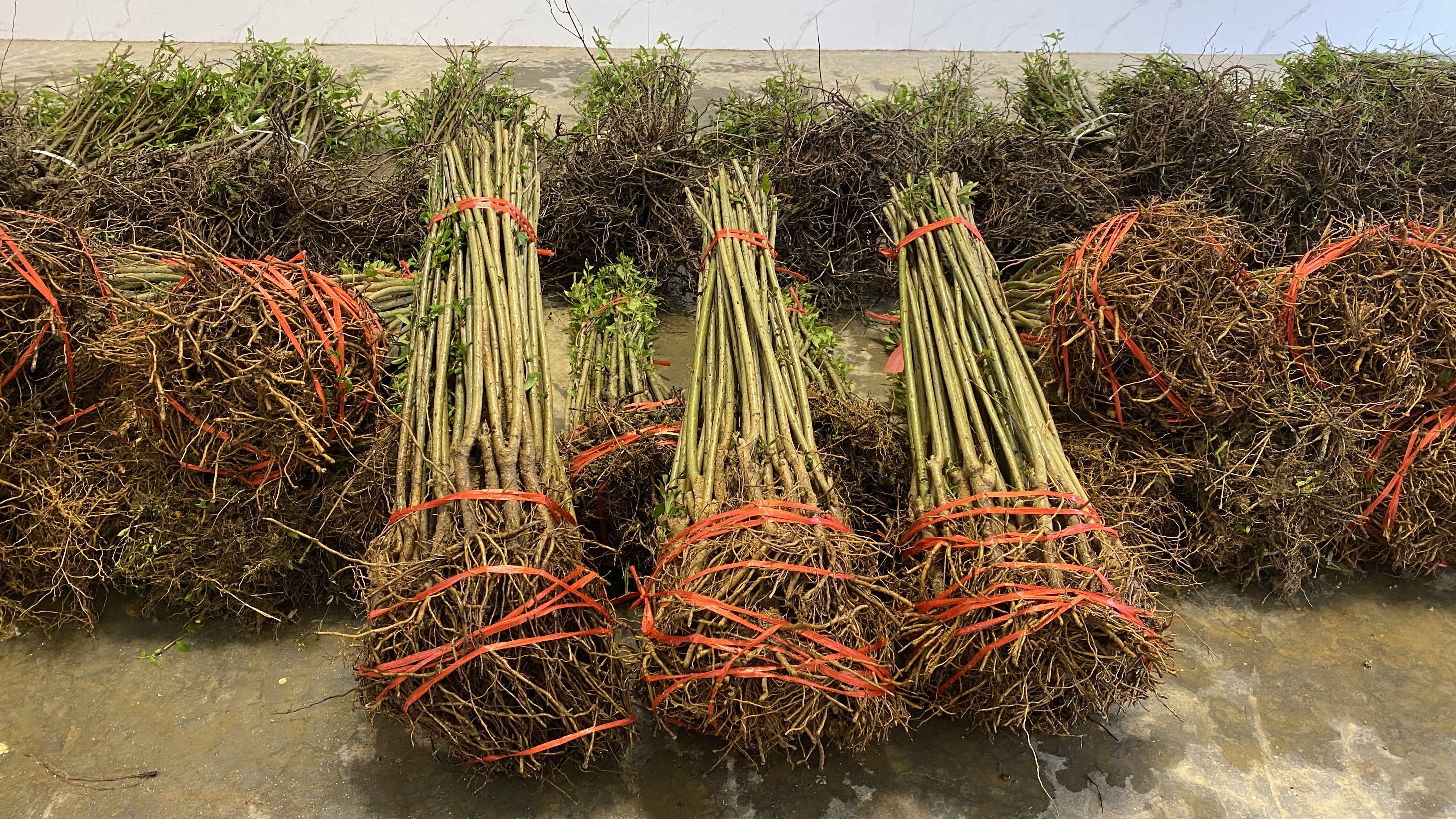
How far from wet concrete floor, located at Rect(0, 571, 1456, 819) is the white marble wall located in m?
6.34

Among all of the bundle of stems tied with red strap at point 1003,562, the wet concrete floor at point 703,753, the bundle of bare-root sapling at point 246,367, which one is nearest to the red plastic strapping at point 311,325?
the bundle of bare-root sapling at point 246,367

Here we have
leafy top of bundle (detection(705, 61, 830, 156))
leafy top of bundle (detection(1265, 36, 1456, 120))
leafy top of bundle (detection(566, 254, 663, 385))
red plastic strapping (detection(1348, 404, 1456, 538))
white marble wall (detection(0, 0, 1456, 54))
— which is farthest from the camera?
white marble wall (detection(0, 0, 1456, 54))

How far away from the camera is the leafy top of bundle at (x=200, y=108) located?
4.11 metres

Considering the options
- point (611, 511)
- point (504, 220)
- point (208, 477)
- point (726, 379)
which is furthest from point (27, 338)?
point (726, 379)

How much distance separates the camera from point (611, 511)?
259 cm

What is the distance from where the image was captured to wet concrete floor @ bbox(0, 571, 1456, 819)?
6.79 feet

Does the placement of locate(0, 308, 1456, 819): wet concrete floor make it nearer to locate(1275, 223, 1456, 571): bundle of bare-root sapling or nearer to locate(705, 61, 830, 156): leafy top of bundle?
locate(1275, 223, 1456, 571): bundle of bare-root sapling

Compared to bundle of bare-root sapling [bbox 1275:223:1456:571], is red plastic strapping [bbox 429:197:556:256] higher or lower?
higher

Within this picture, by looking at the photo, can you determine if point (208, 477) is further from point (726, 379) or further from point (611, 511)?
point (726, 379)

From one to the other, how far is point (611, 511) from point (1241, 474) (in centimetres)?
180

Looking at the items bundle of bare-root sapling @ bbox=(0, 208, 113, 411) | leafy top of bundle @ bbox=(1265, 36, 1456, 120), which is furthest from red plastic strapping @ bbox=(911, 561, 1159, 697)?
leafy top of bundle @ bbox=(1265, 36, 1456, 120)

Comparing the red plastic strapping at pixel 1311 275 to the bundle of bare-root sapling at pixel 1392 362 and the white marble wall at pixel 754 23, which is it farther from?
the white marble wall at pixel 754 23

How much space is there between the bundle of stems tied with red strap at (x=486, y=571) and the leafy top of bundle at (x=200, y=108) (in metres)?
2.18

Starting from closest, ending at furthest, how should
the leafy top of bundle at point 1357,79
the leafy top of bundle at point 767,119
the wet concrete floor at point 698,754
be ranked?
1. the wet concrete floor at point 698,754
2. the leafy top of bundle at point 767,119
3. the leafy top of bundle at point 1357,79
